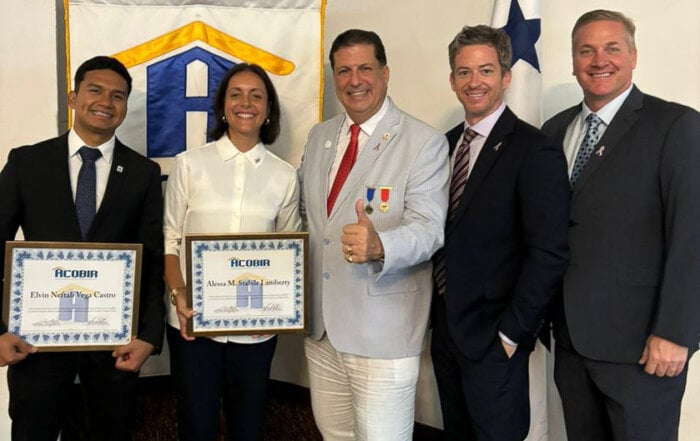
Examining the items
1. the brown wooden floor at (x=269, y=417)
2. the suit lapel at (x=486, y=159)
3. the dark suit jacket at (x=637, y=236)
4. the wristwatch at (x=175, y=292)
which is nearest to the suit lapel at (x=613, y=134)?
the dark suit jacket at (x=637, y=236)

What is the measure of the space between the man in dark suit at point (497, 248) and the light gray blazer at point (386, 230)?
0.36 ft

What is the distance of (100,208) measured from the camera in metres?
2.06

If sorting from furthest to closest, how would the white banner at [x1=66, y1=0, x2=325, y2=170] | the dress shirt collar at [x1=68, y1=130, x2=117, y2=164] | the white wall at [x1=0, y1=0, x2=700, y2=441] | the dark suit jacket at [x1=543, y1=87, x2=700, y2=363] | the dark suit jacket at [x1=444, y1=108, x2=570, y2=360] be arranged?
the white banner at [x1=66, y1=0, x2=325, y2=170] → the white wall at [x1=0, y1=0, x2=700, y2=441] → the dress shirt collar at [x1=68, y1=130, x2=117, y2=164] → the dark suit jacket at [x1=444, y1=108, x2=570, y2=360] → the dark suit jacket at [x1=543, y1=87, x2=700, y2=363]

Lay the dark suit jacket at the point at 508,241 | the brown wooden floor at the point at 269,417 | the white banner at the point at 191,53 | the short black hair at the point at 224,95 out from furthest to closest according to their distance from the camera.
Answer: the brown wooden floor at the point at 269,417 < the white banner at the point at 191,53 < the short black hair at the point at 224,95 < the dark suit jacket at the point at 508,241

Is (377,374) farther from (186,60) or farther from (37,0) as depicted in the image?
(37,0)

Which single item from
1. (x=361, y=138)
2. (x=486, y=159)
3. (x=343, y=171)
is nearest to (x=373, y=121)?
(x=361, y=138)

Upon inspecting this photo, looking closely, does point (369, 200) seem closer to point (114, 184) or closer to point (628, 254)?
point (628, 254)

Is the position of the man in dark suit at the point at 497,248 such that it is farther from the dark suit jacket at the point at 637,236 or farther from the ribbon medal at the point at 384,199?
the ribbon medal at the point at 384,199

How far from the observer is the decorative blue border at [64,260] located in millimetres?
1891

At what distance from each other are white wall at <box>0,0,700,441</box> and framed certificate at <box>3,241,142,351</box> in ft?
3.69

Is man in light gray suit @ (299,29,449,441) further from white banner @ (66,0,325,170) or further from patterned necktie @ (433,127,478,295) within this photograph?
white banner @ (66,0,325,170)

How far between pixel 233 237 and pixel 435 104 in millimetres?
1628

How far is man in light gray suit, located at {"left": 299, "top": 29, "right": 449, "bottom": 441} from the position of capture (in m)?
1.94

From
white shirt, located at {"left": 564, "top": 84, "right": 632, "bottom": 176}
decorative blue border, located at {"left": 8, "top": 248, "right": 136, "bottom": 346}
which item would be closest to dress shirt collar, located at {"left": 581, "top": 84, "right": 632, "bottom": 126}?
white shirt, located at {"left": 564, "top": 84, "right": 632, "bottom": 176}
